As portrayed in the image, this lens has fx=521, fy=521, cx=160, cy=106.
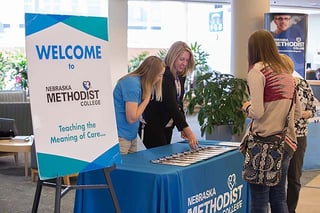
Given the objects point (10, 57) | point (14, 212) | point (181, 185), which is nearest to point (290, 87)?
point (181, 185)

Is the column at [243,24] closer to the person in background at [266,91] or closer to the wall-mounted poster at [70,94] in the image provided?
the person in background at [266,91]

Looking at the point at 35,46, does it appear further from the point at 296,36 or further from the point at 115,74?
the point at 115,74

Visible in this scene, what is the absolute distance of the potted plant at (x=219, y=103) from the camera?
19.0 feet

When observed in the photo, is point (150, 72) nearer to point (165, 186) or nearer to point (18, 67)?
point (165, 186)

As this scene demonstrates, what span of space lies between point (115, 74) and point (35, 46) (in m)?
7.17

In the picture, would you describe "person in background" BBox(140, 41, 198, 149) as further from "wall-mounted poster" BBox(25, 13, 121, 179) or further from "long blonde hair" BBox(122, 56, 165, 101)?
"wall-mounted poster" BBox(25, 13, 121, 179)

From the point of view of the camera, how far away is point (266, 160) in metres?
2.89

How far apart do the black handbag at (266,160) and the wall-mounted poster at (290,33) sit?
4.07 meters

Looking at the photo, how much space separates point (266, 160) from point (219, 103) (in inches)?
115

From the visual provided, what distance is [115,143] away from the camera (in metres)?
2.66

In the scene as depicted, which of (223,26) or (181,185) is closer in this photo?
(181,185)

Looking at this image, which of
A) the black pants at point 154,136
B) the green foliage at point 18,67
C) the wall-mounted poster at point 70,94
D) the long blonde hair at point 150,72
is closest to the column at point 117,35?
the green foliage at point 18,67

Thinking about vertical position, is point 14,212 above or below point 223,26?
below

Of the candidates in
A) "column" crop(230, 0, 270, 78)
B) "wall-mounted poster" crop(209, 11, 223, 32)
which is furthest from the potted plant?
"wall-mounted poster" crop(209, 11, 223, 32)
